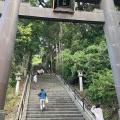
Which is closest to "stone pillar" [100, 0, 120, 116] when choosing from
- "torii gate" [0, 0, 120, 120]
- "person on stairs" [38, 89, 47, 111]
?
"torii gate" [0, 0, 120, 120]

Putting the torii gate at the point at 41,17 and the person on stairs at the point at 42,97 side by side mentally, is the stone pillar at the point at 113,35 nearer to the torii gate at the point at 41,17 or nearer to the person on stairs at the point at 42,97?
the torii gate at the point at 41,17

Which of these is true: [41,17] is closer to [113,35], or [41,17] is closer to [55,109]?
[113,35]

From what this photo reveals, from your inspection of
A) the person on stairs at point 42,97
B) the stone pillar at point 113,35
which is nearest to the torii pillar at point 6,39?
the stone pillar at point 113,35

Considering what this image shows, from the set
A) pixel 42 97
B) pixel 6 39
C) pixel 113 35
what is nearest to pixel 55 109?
pixel 42 97

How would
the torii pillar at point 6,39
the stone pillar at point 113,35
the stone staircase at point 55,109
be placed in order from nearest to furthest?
the torii pillar at point 6,39 < the stone pillar at point 113,35 < the stone staircase at point 55,109

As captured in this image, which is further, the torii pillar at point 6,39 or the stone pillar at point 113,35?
the stone pillar at point 113,35

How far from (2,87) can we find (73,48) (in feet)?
41.2

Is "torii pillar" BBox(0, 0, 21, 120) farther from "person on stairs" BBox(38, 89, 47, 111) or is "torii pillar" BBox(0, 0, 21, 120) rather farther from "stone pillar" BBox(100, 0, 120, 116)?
"person on stairs" BBox(38, 89, 47, 111)

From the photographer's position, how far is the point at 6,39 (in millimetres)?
8281

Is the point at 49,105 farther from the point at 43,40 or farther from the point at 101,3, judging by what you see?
the point at 43,40

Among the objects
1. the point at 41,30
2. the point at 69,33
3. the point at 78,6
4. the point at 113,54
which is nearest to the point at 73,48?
the point at 69,33

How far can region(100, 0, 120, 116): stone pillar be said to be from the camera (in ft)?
28.7

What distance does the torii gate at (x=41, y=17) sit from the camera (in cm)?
809

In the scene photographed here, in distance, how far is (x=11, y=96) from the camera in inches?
677
